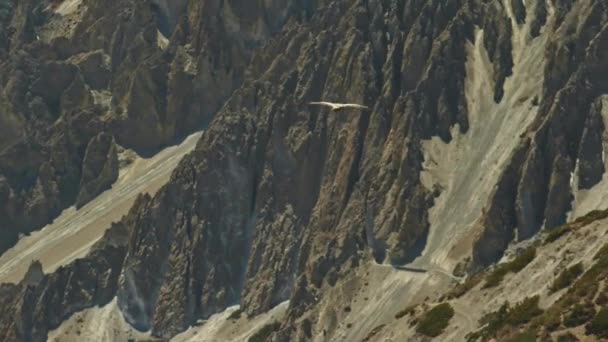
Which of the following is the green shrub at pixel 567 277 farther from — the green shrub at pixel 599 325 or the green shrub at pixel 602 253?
the green shrub at pixel 599 325

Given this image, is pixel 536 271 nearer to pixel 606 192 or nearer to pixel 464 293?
pixel 464 293

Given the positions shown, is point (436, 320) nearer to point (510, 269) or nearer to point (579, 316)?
point (510, 269)

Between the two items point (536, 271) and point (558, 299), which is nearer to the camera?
point (558, 299)

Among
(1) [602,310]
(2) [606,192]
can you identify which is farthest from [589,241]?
(2) [606,192]

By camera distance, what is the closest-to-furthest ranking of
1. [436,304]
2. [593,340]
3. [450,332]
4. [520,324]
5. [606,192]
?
[593,340], [520,324], [450,332], [436,304], [606,192]

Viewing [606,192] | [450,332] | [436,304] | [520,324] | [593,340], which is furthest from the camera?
[606,192]

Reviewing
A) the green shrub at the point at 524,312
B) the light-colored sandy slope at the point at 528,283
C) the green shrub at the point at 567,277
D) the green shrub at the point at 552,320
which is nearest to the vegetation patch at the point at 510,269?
the light-colored sandy slope at the point at 528,283
